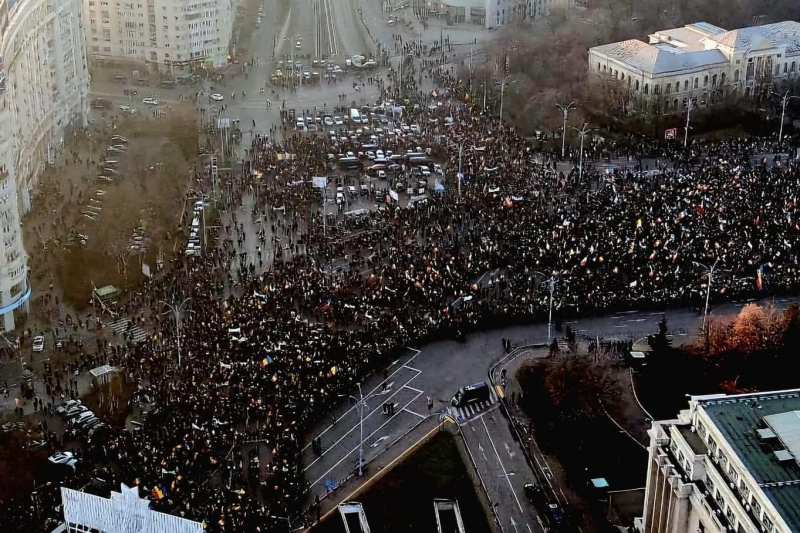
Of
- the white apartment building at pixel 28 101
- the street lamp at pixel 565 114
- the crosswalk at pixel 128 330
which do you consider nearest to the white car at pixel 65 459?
the crosswalk at pixel 128 330

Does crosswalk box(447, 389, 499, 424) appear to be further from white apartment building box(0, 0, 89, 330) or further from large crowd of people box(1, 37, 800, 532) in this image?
white apartment building box(0, 0, 89, 330)

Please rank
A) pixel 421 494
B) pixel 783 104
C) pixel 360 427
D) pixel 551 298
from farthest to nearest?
pixel 783 104, pixel 551 298, pixel 360 427, pixel 421 494

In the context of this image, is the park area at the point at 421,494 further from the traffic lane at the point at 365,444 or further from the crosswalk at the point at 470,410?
the crosswalk at the point at 470,410

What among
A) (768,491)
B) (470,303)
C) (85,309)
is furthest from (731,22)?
(768,491)

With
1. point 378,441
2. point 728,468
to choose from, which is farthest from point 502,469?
point 728,468

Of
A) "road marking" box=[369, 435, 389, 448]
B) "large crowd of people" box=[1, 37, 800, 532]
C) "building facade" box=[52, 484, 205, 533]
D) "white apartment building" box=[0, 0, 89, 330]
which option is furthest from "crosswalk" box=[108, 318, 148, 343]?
"building facade" box=[52, 484, 205, 533]

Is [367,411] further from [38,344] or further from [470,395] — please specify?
[38,344]
